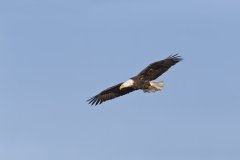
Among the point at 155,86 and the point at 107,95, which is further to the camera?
the point at 107,95

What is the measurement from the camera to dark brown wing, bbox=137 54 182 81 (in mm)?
27109

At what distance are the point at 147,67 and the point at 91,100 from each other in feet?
8.55

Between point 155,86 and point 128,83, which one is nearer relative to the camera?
point 155,86

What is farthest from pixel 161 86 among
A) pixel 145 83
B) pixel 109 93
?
pixel 109 93

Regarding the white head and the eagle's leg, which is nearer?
the eagle's leg

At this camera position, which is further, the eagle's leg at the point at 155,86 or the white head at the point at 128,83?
the white head at the point at 128,83

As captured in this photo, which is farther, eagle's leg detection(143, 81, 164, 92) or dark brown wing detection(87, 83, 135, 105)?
dark brown wing detection(87, 83, 135, 105)

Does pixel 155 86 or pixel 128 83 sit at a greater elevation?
pixel 128 83

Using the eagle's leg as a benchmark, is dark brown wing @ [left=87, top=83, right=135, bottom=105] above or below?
above

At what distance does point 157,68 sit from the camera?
27.2 metres

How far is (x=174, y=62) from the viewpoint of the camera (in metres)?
27.1

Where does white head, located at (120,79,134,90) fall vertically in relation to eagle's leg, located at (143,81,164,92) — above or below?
above

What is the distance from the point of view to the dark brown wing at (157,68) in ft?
88.9

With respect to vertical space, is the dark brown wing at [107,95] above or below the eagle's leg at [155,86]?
above
